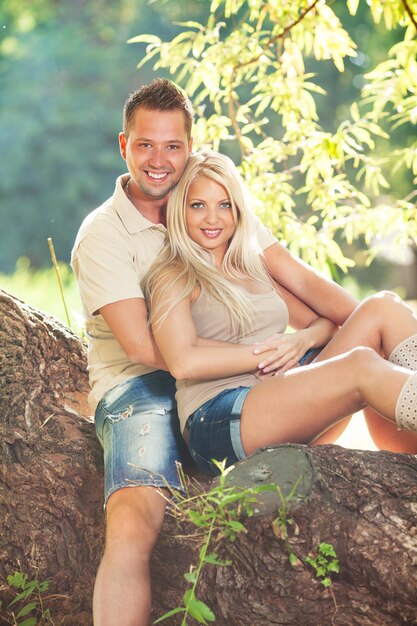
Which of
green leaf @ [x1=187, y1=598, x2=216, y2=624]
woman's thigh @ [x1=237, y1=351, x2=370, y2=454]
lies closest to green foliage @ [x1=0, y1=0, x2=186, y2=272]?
woman's thigh @ [x1=237, y1=351, x2=370, y2=454]

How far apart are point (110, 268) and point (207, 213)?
303 millimetres

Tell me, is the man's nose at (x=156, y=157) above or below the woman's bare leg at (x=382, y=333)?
above

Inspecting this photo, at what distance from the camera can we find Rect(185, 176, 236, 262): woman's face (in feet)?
7.95

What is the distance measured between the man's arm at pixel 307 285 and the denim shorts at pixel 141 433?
46cm

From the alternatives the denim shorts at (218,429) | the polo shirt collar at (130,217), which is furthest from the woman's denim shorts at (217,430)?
the polo shirt collar at (130,217)

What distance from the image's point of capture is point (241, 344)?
2.36m

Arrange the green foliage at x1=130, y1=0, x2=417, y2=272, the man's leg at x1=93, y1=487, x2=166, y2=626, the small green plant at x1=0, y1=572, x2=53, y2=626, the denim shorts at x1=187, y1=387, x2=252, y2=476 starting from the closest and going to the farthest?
the man's leg at x1=93, y1=487, x2=166, y2=626 → the denim shorts at x1=187, y1=387, x2=252, y2=476 → the small green plant at x1=0, y1=572, x2=53, y2=626 → the green foliage at x1=130, y1=0, x2=417, y2=272

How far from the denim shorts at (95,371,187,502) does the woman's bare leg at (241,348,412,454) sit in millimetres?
238

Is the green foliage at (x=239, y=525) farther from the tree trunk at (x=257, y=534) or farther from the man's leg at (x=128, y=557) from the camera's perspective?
the man's leg at (x=128, y=557)

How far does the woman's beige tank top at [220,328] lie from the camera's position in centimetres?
228

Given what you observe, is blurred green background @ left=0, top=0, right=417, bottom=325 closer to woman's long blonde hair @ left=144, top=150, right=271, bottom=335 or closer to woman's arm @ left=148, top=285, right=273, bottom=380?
woman's long blonde hair @ left=144, top=150, right=271, bottom=335

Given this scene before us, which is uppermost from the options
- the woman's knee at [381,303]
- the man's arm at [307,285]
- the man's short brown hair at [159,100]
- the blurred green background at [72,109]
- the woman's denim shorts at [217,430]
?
the blurred green background at [72,109]

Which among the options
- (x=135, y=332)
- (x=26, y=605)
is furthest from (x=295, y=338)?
(x=26, y=605)

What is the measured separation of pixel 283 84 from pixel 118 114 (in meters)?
9.64
